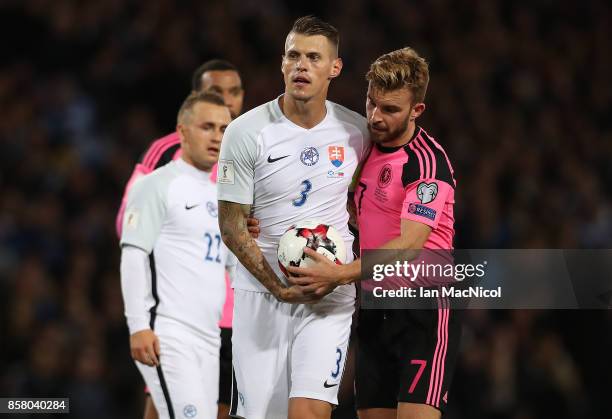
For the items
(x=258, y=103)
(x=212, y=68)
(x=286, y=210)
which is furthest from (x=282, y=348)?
(x=258, y=103)

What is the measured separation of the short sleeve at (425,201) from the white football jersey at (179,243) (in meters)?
1.45

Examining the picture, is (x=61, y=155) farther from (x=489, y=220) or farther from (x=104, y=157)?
(x=489, y=220)

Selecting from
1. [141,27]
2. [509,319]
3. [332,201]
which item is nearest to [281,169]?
[332,201]

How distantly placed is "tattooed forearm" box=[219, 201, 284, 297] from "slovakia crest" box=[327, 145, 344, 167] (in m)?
0.49

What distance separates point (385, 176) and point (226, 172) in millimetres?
793

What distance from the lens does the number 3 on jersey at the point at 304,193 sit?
4.81m

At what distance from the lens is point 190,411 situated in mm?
5477

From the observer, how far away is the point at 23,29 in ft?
38.4

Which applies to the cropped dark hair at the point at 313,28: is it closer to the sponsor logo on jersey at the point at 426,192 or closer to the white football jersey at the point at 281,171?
the white football jersey at the point at 281,171

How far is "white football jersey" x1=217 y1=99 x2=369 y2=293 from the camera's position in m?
4.77

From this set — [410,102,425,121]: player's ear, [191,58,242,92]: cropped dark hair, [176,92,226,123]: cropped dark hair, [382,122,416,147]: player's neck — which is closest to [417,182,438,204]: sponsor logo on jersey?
[382,122,416,147]: player's neck

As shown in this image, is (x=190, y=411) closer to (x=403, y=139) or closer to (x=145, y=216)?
(x=145, y=216)

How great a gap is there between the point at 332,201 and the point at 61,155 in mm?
6173

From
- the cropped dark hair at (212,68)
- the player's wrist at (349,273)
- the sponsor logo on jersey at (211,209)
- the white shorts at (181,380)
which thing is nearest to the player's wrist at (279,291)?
the player's wrist at (349,273)
